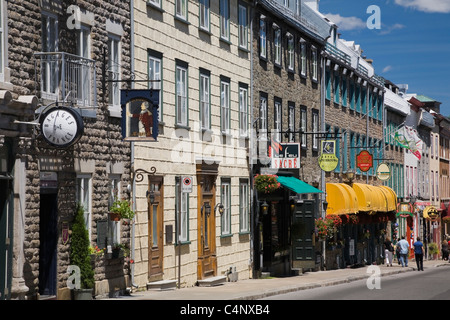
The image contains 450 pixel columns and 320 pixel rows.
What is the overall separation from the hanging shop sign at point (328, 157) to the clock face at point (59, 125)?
22.6 metres

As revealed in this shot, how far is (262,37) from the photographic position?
3434cm

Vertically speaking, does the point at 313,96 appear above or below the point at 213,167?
above

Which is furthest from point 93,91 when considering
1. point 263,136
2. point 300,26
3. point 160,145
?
point 300,26

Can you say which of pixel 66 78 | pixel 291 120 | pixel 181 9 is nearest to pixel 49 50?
pixel 66 78

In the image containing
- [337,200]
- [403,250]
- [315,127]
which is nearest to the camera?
[315,127]

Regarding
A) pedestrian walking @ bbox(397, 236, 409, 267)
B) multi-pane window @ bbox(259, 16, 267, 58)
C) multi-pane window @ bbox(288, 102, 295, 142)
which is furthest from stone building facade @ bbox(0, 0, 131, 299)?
pedestrian walking @ bbox(397, 236, 409, 267)

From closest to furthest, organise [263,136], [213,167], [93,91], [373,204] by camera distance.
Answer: [93,91]
[213,167]
[263,136]
[373,204]

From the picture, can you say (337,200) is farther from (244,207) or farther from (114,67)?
(114,67)

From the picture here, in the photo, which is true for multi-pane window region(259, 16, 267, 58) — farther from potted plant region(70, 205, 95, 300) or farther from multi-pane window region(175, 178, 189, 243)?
potted plant region(70, 205, 95, 300)

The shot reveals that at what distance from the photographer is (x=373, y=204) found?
47500mm

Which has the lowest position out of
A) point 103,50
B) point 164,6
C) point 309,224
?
point 309,224

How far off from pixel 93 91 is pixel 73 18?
65.6 inches

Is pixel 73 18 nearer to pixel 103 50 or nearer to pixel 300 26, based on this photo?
pixel 103 50

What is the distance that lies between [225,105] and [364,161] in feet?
58.1
